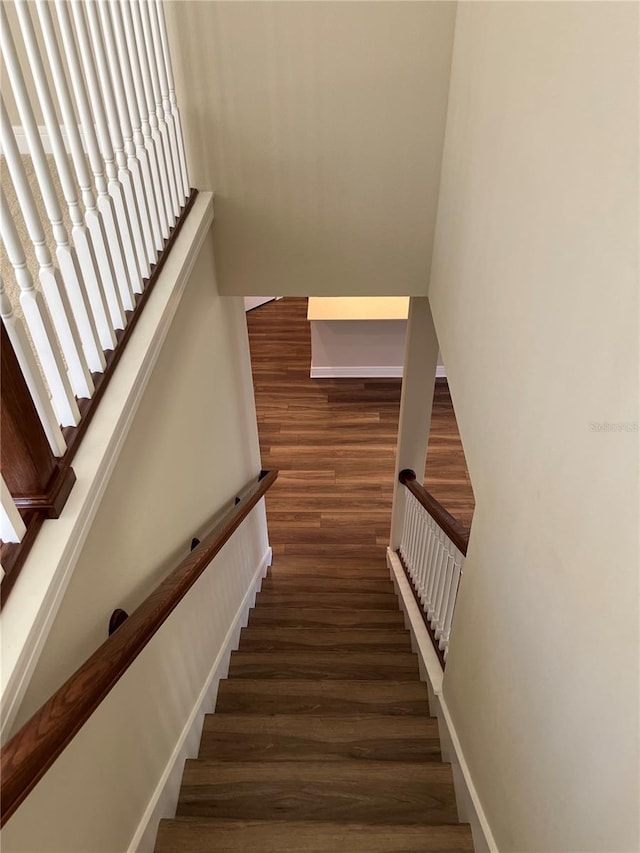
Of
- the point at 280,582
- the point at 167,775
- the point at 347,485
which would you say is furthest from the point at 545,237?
the point at 347,485

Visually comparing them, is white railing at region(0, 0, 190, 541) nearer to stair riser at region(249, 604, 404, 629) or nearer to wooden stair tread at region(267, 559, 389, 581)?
stair riser at region(249, 604, 404, 629)

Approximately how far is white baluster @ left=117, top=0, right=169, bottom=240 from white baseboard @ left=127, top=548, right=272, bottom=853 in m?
1.85

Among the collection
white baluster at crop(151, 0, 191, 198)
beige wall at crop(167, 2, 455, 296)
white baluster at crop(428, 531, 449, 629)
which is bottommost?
white baluster at crop(428, 531, 449, 629)

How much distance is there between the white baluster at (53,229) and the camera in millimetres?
1083

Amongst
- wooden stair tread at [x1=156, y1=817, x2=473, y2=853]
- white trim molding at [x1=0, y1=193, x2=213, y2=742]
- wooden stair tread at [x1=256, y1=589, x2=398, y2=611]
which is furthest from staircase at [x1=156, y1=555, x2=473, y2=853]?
white trim molding at [x1=0, y1=193, x2=213, y2=742]

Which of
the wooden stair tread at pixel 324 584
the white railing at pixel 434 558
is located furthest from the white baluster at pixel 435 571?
the wooden stair tread at pixel 324 584

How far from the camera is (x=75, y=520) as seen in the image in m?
1.21

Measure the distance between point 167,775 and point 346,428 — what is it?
13.5ft

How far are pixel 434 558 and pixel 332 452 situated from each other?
8.59 feet

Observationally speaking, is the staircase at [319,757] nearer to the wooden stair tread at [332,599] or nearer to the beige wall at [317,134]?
the wooden stair tread at [332,599]

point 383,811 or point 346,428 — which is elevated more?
point 346,428

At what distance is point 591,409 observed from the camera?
1068 mm

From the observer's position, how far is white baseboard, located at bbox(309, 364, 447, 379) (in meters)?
6.43

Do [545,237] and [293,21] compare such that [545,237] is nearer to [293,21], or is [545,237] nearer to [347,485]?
[293,21]
